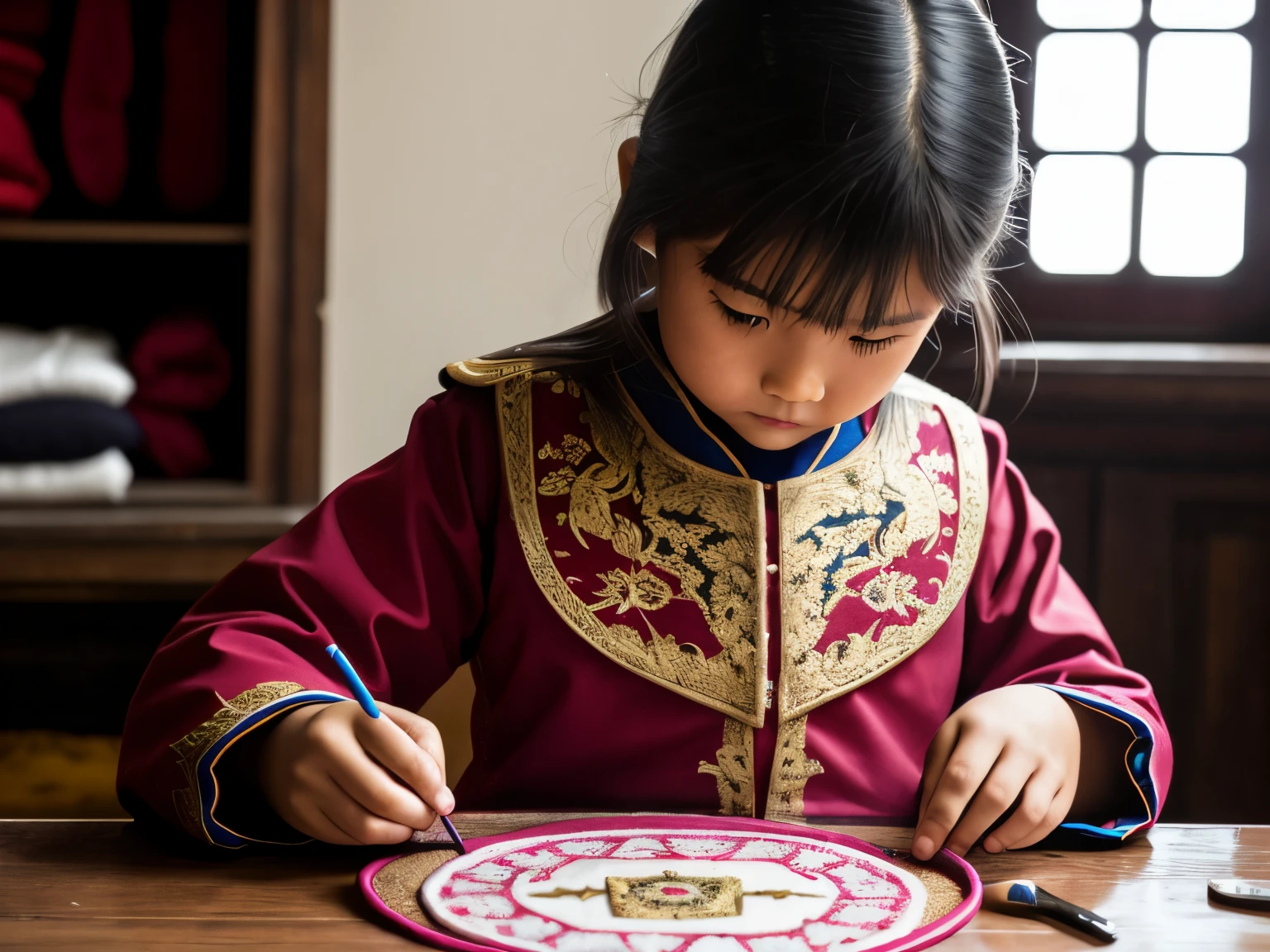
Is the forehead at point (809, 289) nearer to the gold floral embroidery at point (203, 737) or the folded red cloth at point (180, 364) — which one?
the gold floral embroidery at point (203, 737)

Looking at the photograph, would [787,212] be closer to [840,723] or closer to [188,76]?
[840,723]

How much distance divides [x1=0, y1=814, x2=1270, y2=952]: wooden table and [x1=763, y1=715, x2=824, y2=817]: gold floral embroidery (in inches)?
5.2

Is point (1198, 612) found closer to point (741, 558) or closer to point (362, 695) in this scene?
point (741, 558)

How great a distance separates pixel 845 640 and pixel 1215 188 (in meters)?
1.28

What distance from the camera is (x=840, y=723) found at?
89 centimetres

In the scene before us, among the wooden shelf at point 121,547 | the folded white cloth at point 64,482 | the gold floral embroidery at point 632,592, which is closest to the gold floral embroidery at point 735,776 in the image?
the gold floral embroidery at point 632,592

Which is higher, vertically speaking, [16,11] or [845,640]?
[16,11]

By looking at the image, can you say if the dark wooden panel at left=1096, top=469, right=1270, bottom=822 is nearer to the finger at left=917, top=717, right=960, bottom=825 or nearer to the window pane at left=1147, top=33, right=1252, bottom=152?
the window pane at left=1147, top=33, right=1252, bottom=152

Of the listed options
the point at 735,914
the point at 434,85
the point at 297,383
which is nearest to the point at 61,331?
the point at 297,383

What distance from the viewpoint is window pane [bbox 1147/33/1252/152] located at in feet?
5.89

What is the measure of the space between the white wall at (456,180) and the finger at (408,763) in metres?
1.07

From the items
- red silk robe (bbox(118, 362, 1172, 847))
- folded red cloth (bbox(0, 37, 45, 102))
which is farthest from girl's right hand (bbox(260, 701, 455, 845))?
folded red cloth (bbox(0, 37, 45, 102))

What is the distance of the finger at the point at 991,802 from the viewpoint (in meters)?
0.69

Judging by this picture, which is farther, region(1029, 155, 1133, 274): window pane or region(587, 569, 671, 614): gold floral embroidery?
region(1029, 155, 1133, 274): window pane
